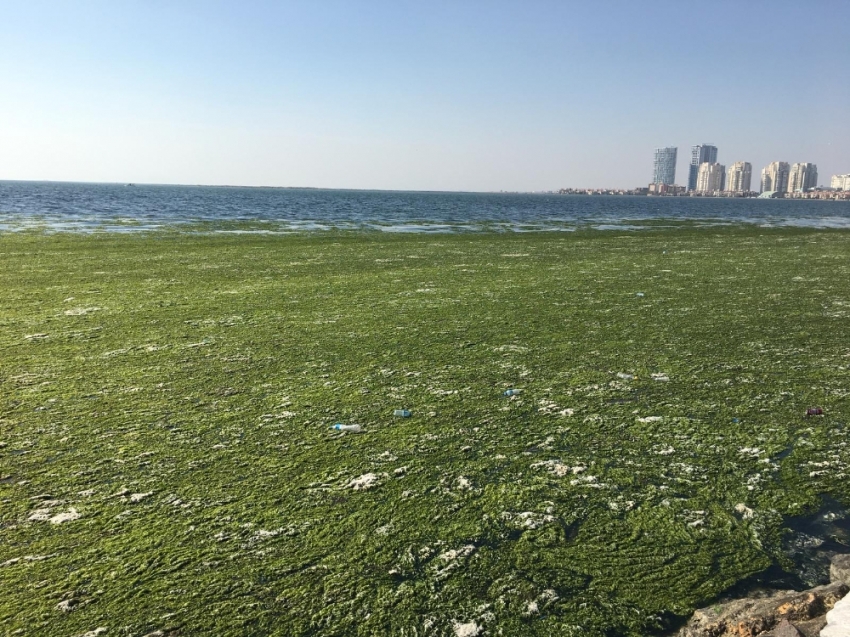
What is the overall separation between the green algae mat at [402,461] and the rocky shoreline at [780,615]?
112mm

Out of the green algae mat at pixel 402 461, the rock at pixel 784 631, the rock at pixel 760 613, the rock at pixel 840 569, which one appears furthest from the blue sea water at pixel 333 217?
the rock at pixel 784 631

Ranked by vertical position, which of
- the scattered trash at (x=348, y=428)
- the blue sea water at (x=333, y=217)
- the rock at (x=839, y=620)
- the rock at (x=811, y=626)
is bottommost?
the scattered trash at (x=348, y=428)

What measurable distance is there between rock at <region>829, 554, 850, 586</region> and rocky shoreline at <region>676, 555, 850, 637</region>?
117mm

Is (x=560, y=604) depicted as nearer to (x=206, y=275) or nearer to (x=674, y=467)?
(x=674, y=467)

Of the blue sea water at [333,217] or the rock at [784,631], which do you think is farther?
the blue sea water at [333,217]

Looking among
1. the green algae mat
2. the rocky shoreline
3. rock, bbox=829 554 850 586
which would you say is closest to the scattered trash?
the green algae mat

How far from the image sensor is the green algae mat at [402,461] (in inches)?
94.0

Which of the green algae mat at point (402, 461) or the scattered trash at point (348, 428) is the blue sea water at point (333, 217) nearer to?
the green algae mat at point (402, 461)

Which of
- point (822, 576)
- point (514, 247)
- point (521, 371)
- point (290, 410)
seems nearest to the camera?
point (822, 576)

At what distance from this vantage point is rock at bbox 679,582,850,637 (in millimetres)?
2168

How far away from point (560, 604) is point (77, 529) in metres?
2.28

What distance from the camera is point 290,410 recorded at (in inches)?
169

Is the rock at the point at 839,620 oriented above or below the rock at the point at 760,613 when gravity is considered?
above

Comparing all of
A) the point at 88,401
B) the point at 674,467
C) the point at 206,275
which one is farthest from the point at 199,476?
the point at 206,275
